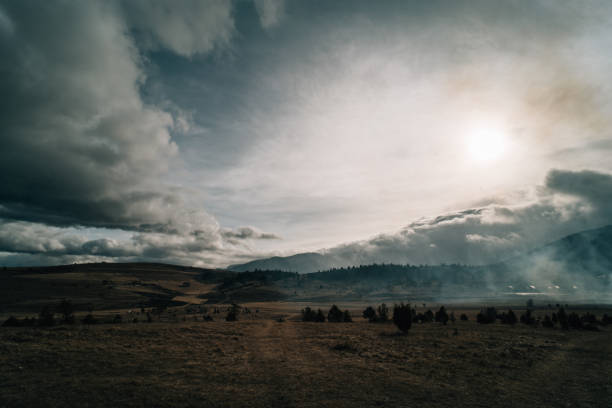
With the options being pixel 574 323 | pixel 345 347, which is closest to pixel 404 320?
pixel 345 347

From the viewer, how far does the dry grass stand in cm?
1962

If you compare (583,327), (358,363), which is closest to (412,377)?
(358,363)

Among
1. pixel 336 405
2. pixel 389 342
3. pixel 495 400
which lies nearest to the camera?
pixel 336 405

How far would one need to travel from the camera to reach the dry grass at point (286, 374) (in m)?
19.6

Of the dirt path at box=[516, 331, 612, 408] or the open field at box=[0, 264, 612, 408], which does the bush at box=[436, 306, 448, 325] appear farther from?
the dirt path at box=[516, 331, 612, 408]

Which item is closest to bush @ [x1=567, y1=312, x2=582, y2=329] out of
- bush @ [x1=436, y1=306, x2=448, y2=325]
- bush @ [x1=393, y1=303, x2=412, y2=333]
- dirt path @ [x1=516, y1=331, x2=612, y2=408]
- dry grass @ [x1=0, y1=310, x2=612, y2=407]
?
bush @ [x1=436, y1=306, x2=448, y2=325]

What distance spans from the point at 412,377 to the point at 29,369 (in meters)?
32.7

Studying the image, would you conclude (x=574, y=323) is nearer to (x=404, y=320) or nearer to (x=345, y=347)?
(x=404, y=320)

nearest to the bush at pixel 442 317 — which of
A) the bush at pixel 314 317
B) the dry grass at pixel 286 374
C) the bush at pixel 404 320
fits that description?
the bush at pixel 404 320

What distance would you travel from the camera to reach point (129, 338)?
4159 cm

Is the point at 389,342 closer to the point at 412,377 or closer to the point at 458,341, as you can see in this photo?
the point at 458,341

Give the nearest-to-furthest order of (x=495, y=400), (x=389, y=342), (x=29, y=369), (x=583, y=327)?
(x=495, y=400) < (x=29, y=369) < (x=389, y=342) < (x=583, y=327)

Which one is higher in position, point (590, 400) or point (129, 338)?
point (590, 400)

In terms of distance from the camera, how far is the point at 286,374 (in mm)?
25250
